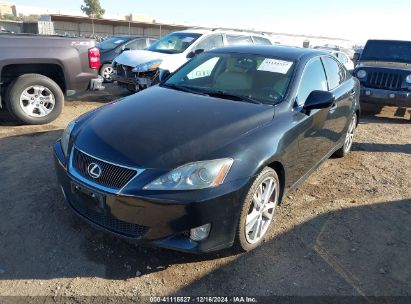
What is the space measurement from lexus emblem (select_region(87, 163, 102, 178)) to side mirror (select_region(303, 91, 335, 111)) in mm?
2097

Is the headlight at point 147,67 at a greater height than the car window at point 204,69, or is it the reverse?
the car window at point 204,69

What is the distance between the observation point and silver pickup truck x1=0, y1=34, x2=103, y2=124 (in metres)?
5.92

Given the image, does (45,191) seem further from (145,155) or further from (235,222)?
(235,222)

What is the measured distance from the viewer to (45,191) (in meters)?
3.88

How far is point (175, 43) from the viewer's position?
31.4ft

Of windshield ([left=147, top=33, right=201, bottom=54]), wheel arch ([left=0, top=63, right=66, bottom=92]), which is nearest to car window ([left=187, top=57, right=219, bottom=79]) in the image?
wheel arch ([left=0, top=63, right=66, bottom=92])

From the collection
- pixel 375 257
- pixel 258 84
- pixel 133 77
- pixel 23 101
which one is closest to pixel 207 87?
pixel 258 84

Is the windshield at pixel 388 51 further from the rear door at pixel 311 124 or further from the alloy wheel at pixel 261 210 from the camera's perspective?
the alloy wheel at pixel 261 210

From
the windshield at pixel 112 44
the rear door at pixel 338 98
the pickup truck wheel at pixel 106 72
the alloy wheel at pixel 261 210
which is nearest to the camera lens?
the alloy wheel at pixel 261 210

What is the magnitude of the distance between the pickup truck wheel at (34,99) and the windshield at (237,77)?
2952mm

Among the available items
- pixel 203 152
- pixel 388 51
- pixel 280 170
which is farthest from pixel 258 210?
pixel 388 51

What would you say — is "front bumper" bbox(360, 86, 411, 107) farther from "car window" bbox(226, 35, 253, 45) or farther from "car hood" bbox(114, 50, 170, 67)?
"car hood" bbox(114, 50, 170, 67)

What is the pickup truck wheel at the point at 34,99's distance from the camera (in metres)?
5.97

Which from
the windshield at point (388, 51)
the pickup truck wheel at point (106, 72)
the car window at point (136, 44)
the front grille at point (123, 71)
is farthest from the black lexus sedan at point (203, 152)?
the car window at point (136, 44)
